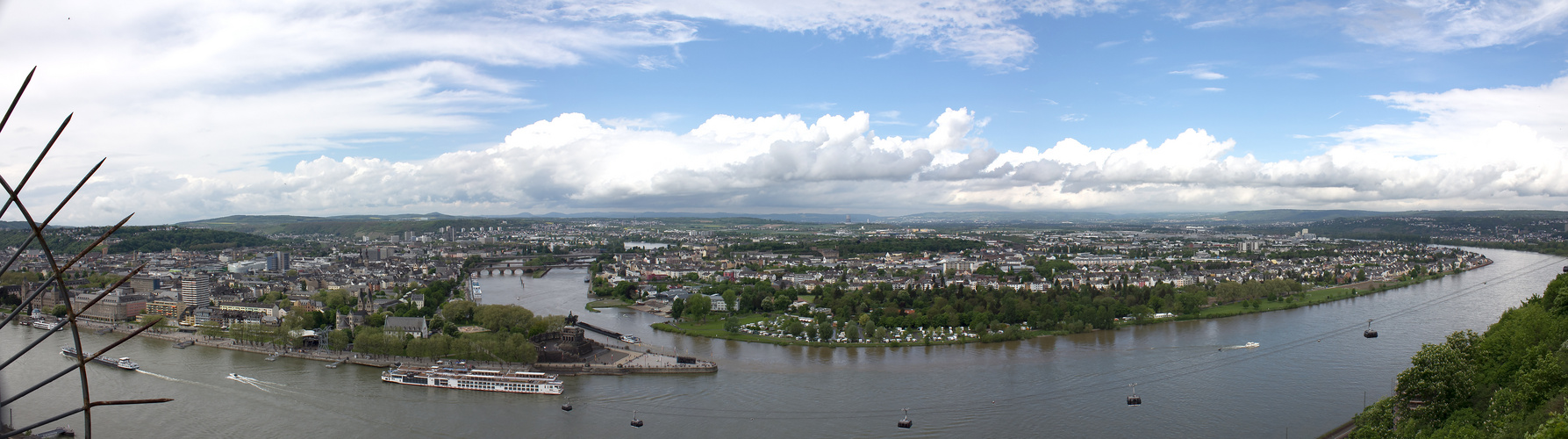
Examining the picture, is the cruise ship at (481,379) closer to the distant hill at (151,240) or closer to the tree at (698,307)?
the tree at (698,307)

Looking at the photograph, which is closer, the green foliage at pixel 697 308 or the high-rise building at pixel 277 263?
the green foliage at pixel 697 308

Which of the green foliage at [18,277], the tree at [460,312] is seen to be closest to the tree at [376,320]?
the tree at [460,312]

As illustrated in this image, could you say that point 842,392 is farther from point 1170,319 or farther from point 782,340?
point 1170,319

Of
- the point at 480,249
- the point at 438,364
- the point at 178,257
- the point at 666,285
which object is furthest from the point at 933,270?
the point at 178,257

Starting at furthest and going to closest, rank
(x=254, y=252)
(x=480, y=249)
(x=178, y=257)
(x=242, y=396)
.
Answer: (x=480, y=249) < (x=254, y=252) < (x=178, y=257) < (x=242, y=396)

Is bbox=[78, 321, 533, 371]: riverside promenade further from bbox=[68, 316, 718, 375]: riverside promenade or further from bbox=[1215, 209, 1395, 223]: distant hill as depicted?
bbox=[1215, 209, 1395, 223]: distant hill

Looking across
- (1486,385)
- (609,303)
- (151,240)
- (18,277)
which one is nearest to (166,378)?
(609,303)

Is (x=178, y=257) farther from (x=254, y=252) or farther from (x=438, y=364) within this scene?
(x=438, y=364)
